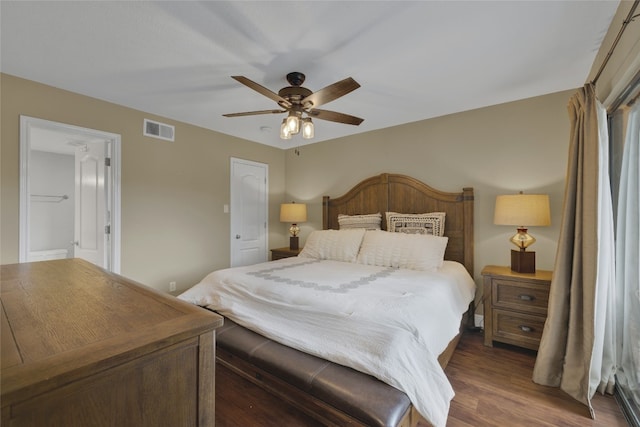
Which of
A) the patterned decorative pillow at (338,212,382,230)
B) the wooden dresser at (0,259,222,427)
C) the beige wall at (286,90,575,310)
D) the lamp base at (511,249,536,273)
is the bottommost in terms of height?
the lamp base at (511,249,536,273)

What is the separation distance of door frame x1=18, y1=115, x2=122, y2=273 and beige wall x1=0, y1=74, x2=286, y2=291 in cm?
4

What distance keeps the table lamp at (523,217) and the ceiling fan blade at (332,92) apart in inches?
70.0

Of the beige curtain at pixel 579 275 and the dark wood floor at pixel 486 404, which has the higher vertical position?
the beige curtain at pixel 579 275

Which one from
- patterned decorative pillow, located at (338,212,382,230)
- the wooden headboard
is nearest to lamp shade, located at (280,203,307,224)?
the wooden headboard

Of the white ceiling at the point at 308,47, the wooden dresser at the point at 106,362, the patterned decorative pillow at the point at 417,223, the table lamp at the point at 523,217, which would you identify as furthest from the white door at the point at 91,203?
the table lamp at the point at 523,217

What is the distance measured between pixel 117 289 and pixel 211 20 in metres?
1.65

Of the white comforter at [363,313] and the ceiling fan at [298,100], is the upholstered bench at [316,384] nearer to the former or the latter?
the white comforter at [363,313]

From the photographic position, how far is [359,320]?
5.10 feet

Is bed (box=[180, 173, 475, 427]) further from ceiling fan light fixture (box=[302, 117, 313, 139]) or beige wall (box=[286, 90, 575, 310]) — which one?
ceiling fan light fixture (box=[302, 117, 313, 139])

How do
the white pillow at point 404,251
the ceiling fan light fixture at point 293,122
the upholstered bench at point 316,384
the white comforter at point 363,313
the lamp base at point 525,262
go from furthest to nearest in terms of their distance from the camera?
1. the white pillow at point 404,251
2. the lamp base at point 525,262
3. the ceiling fan light fixture at point 293,122
4. the white comforter at point 363,313
5. the upholstered bench at point 316,384

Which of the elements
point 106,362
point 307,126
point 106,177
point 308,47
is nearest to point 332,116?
point 307,126

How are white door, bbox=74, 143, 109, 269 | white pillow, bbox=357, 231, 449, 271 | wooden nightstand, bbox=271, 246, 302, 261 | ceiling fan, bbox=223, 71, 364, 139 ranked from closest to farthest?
ceiling fan, bbox=223, 71, 364, 139 → white pillow, bbox=357, 231, 449, 271 → white door, bbox=74, 143, 109, 269 → wooden nightstand, bbox=271, 246, 302, 261

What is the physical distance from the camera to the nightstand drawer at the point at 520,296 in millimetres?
2318

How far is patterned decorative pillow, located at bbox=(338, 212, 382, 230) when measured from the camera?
3.56 meters
